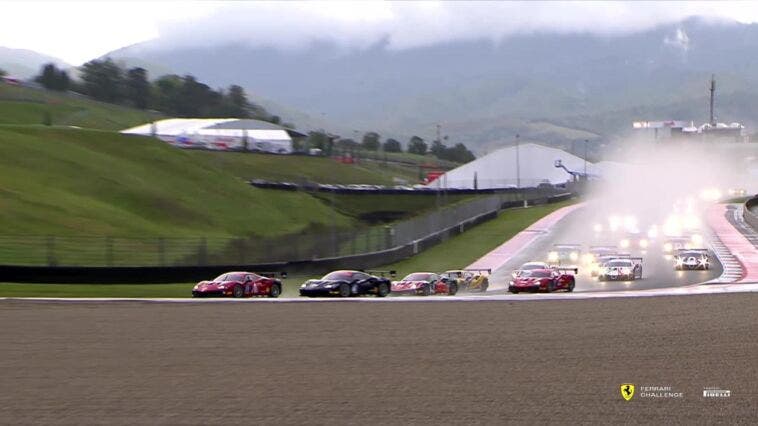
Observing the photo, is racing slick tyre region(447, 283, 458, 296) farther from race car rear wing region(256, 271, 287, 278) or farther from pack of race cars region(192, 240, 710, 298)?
race car rear wing region(256, 271, 287, 278)

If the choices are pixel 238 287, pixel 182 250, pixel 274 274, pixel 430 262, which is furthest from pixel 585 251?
pixel 238 287

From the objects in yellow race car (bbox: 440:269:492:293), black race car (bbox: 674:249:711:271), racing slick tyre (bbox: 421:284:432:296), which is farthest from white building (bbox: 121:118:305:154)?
racing slick tyre (bbox: 421:284:432:296)

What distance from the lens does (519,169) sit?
17900 cm

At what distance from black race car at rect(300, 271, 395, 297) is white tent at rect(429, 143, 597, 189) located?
134 m

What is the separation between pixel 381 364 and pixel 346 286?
18394 mm

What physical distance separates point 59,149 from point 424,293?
202ft

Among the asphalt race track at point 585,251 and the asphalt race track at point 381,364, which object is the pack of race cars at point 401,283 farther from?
the asphalt race track at point 381,364

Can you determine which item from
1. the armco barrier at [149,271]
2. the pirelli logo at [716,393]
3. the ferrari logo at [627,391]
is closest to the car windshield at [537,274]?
the armco barrier at [149,271]

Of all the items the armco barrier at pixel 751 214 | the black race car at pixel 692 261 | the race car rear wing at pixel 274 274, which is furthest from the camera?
the armco barrier at pixel 751 214

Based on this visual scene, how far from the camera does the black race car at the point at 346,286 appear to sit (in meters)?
38.7

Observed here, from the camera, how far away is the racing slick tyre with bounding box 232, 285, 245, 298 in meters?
39.3

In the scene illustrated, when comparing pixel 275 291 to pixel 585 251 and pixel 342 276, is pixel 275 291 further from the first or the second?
pixel 585 251

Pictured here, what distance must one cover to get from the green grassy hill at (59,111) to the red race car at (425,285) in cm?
11186

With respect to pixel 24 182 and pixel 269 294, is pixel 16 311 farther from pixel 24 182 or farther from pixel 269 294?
pixel 24 182
